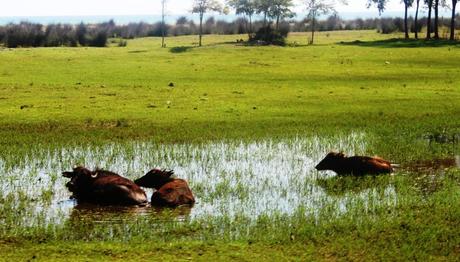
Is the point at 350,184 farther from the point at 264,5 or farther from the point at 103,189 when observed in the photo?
the point at 264,5

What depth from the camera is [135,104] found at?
25422 millimetres

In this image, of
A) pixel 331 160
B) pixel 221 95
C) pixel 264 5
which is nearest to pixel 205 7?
pixel 264 5

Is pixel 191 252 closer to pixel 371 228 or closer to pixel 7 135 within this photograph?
pixel 371 228

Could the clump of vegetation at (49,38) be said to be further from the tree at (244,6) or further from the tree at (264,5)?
the tree at (244,6)

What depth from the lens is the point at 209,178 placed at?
14.8 m

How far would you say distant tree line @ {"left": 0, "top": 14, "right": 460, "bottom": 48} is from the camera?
63469 millimetres

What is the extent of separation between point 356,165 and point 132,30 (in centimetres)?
7286

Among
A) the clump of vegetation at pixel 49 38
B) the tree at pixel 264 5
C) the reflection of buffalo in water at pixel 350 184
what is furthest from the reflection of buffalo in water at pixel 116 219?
the tree at pixel 264 5

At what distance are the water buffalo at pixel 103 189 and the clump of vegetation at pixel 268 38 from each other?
4916 cm

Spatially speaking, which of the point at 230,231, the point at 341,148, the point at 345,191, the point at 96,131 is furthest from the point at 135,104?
the point at 230,231

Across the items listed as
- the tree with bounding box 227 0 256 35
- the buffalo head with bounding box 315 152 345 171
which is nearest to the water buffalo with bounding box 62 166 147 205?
the buffalo head with bounding box 315 152 345 171

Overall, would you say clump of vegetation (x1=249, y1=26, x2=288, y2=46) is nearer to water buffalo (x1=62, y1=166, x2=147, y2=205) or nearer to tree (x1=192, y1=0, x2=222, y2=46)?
tree (x1=192, y1=0, x2=222, y2=46)

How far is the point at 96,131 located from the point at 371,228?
36.1 ft

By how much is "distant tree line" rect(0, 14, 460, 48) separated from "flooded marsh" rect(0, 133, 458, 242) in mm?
48056
